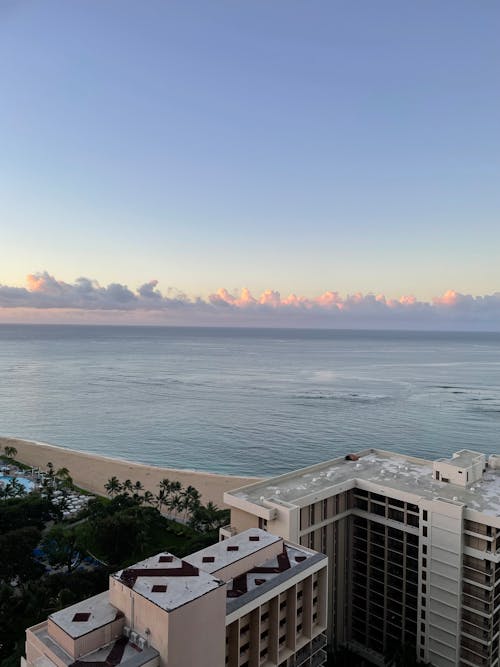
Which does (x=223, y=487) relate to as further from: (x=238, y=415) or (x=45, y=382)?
(x=45, y=382)

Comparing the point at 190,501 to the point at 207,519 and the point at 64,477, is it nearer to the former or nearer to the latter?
the point at 207,519

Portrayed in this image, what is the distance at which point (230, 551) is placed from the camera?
2650cm

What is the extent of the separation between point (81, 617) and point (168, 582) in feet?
12.8

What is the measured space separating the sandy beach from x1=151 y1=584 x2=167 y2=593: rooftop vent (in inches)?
2015

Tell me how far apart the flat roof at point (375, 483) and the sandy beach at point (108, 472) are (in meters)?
31.6

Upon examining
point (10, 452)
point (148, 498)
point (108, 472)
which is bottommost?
point (108, 472)

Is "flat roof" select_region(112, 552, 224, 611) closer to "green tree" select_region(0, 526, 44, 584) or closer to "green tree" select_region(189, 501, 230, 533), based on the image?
"green tree" select_region(0, 526, 44, 584)

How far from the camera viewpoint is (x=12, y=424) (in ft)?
380

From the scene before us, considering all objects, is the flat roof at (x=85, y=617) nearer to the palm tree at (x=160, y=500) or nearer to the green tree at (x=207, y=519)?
the green tree at (x=207, y=519)

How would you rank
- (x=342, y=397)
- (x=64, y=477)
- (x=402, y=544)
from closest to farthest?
1. (x=402, y=544)
2. (x=64, y=477)
3. (x=342, y=397)

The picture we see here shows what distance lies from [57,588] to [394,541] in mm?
27830

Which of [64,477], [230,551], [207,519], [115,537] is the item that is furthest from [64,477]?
[230,551]

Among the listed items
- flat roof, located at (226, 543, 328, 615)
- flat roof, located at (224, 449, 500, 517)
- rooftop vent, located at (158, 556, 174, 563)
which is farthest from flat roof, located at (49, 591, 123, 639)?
flat roof, located at (224, 449, 500, 517)

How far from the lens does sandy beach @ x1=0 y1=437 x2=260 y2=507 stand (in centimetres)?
7569
